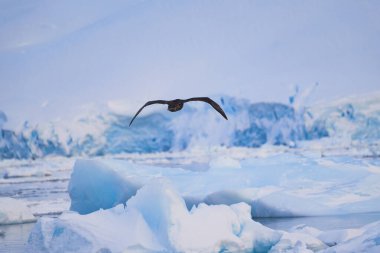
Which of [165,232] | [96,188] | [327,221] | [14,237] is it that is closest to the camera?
[165,232]

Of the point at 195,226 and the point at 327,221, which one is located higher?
the point at 195,226

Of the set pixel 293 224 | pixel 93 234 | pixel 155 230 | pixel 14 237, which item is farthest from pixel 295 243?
pixel 14 237

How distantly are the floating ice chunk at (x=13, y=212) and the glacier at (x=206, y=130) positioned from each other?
23.8 metres

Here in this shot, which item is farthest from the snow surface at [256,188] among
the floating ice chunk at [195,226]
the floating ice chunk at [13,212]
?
the floating ice chunk at [195,226]

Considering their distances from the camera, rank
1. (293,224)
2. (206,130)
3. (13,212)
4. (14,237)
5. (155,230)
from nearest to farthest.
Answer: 1. (155,230)
2. (14,237)
3. (293,224)
4. (13,212)
5. (206,130)

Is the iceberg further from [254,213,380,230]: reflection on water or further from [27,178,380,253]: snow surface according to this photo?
[254,213,380,230]: reflection on water

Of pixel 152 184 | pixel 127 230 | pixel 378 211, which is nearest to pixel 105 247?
pixel 127 230

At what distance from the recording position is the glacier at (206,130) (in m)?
33.7

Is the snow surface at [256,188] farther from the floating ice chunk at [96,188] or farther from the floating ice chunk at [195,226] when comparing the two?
the floating ice chunk at [195,226]

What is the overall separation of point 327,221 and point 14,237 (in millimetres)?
4575

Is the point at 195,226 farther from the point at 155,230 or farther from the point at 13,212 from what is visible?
the point at 13,212

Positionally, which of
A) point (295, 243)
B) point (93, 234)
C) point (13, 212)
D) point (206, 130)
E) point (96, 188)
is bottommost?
point (206, 130)

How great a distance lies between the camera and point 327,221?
8.95 m

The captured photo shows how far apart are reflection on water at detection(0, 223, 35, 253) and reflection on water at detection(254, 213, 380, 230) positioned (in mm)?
3504
